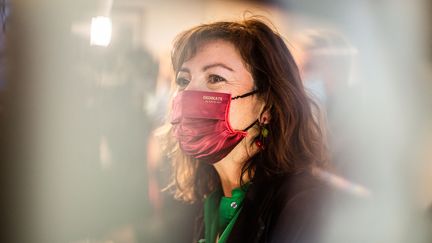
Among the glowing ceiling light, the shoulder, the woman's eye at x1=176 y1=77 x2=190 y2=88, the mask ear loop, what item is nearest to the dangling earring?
the mask ear loop

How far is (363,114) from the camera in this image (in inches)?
56.1

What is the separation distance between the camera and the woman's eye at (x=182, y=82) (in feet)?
4.38

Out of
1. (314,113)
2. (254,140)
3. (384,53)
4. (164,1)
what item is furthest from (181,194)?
(384,53)

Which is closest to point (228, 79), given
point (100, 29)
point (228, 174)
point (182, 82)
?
point (182, 82)

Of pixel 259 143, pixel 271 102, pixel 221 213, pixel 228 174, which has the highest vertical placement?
pixel 271 102

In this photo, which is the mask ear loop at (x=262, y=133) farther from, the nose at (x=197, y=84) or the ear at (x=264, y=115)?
the nose at (x=197, y=84)

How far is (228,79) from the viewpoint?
1.32 m

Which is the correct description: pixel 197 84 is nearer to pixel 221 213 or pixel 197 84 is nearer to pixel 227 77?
pixel 227 77

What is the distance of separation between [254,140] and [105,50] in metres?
0.52

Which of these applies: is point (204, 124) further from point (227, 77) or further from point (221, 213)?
point (221, 213)

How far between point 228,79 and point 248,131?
17cm

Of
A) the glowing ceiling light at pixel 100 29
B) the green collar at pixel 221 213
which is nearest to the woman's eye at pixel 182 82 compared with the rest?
the glowing ceiling light at pixel 100 29

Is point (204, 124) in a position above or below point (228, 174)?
above

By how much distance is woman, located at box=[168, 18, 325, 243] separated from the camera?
1318mm
